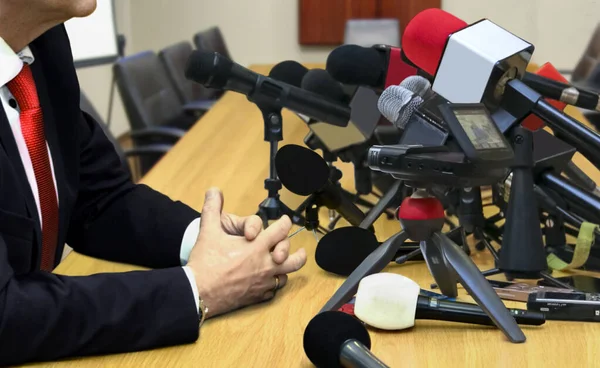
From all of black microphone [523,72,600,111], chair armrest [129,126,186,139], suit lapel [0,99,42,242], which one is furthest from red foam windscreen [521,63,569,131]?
chair armrest [129,126,186,139]

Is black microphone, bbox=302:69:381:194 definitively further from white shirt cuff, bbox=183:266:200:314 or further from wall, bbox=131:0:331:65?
wall, bbox=131:0:331:65

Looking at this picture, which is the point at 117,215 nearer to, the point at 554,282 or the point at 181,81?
the point at 554,282

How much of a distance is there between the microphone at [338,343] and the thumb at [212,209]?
0.29 metres

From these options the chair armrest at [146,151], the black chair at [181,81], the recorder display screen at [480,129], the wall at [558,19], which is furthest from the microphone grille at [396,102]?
the black chair at [181,81]

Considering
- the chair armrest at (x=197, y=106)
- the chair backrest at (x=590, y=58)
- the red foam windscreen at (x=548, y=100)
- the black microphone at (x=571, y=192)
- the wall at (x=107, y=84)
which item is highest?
the red foam windscreen at (x=548, y=100)

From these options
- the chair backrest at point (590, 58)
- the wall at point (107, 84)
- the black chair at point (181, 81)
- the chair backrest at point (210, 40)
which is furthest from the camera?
the wall at point (107, 84)

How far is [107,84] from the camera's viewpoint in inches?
198

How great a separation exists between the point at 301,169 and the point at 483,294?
308 millimetres

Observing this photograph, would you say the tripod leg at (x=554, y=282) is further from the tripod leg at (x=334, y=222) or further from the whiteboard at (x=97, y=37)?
the whiteboard at (x=97, y=37)

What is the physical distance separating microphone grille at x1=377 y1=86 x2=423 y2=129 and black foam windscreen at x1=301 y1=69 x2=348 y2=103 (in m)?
0.24

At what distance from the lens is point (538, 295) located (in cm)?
93

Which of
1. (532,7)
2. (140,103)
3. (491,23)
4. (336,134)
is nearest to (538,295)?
(491,23)

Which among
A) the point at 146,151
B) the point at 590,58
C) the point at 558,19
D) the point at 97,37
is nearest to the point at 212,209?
the point at 558,19

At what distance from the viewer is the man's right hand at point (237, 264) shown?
954 millimetres
